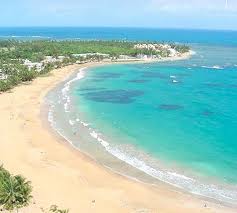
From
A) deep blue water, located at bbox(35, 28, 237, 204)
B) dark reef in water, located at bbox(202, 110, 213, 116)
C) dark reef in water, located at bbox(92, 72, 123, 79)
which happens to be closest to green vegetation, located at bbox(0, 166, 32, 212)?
deep blue water, located at bbox(35, 28, 237, 204)

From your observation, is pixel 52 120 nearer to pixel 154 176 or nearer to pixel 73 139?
pixel 73 139

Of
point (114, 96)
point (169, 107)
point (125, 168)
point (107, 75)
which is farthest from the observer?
point (107, 75)

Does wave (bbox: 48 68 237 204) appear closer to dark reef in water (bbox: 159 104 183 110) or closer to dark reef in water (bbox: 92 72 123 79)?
dark reef in water (bbox: 159 104 183 110)

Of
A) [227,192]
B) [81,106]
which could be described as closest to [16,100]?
[81,106]

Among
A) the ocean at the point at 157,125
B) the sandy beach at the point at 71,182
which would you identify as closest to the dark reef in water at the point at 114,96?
the ocean at the point at 157,125

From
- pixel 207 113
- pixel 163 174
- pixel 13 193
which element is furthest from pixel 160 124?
pixel 13 193

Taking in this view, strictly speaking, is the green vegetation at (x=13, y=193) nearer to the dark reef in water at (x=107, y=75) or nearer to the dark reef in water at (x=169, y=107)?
the dark reef in water at (x=169, y=107)

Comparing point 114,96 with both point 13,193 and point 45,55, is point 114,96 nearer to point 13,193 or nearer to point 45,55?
point 13,193
